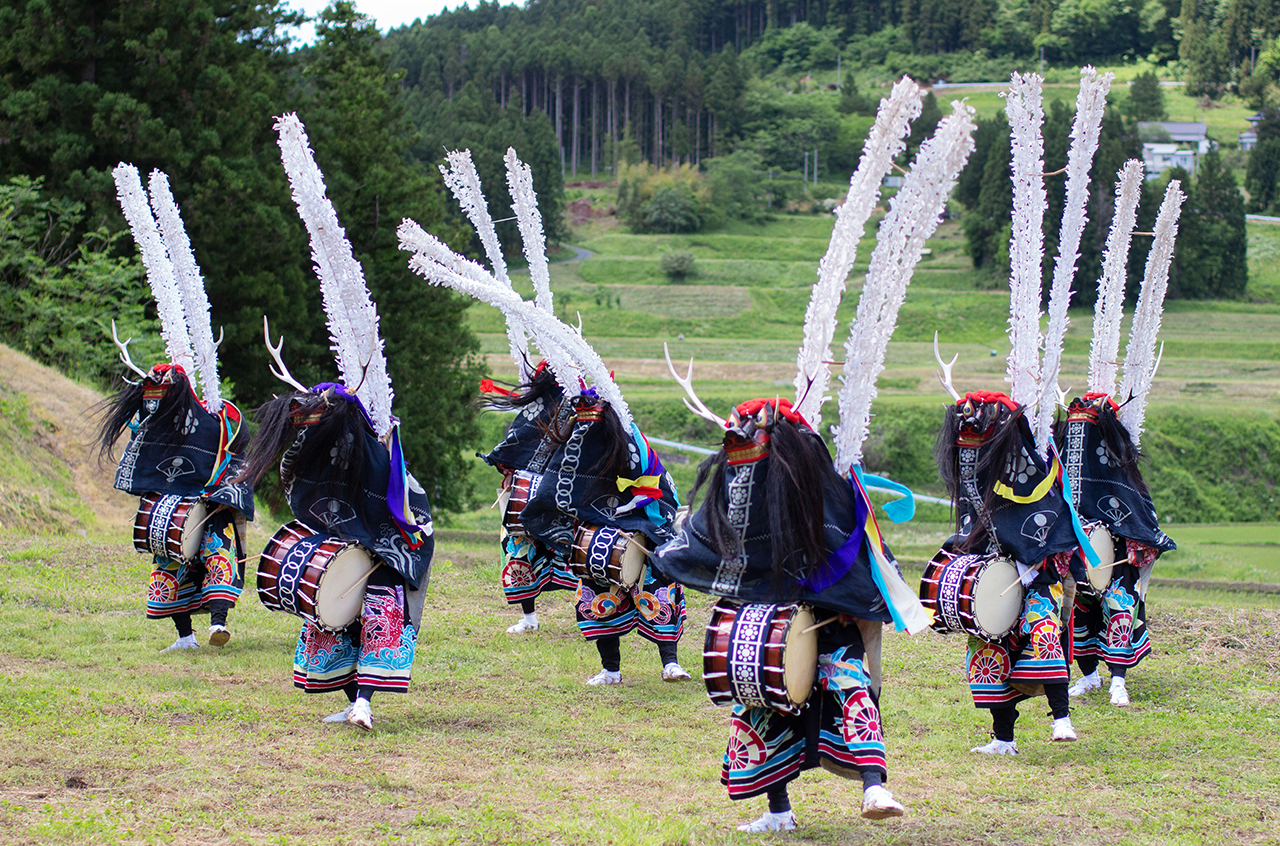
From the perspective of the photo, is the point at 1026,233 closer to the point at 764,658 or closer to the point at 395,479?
the point at 764,658

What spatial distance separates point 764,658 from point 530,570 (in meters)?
5.13

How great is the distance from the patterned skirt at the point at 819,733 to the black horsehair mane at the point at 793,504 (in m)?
0.32

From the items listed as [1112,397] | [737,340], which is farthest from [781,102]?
[1112,397]

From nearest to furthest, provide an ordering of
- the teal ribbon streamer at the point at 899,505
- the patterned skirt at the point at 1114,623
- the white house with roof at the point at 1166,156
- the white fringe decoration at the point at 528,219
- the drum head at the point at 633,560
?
the teal ribbon streamer at the point at 899,505
the patterned skirt at the point at 1114,623
the drum head at the point at 633,560
the white fringe decoration at the point at 528,219
the white house with roof at the point at 1166,156

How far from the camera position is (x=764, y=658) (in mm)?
4676

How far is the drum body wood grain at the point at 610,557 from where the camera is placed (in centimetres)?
780

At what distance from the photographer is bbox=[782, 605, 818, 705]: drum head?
466 cm

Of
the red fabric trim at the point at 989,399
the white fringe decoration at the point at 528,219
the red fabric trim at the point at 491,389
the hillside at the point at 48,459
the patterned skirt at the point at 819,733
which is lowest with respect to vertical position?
the hillside at the point at 48,459

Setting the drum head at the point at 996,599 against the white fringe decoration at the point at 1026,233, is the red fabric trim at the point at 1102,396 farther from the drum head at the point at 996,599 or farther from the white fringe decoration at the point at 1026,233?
the drum head at the point at 996,599

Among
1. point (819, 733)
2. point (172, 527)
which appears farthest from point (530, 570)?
point (819, 733)

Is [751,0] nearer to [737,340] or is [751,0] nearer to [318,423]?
[737,340]

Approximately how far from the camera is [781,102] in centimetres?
8719

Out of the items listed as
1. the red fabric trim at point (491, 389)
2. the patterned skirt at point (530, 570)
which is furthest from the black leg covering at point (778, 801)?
the red fabric trim at point (491, 389)

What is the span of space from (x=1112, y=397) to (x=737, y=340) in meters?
36.2
